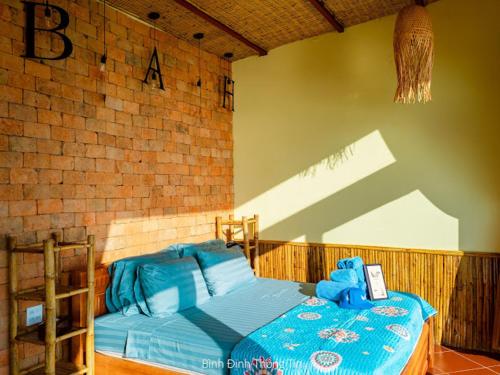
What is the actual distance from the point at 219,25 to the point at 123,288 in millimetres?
2677

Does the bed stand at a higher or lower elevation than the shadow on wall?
lower

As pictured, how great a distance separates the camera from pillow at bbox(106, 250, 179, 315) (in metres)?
3.13

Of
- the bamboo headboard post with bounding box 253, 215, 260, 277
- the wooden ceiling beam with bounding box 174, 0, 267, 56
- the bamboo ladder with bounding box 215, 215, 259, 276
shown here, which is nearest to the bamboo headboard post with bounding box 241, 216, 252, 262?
the bamboo ladder with bounding box 215, 215, 259, 276

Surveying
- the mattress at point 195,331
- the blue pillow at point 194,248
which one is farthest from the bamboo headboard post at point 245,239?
the mattress at point 195,331

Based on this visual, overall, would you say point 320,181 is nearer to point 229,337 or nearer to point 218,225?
point 218,225

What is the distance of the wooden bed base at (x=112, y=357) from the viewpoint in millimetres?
2568

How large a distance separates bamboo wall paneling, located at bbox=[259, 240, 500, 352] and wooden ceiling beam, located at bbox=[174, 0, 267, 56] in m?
2.47

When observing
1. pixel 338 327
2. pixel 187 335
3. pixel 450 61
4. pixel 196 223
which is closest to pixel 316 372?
Result: pixel 338 327

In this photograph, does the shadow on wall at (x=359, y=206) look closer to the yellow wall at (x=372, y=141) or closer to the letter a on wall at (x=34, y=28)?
the yellow wall at (x=372, y=141)

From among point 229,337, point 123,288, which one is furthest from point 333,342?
point 123,288

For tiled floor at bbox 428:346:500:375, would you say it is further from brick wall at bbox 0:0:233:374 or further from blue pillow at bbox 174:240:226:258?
brick wall at bbox 0:0:233:374

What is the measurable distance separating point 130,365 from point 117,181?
1.57 metres

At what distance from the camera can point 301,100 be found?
4.59 m

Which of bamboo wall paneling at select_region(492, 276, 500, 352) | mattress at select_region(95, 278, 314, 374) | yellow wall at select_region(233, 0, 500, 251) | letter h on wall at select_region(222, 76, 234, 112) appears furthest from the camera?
letter h on wall at select_region(222, 76, 234, 112)
